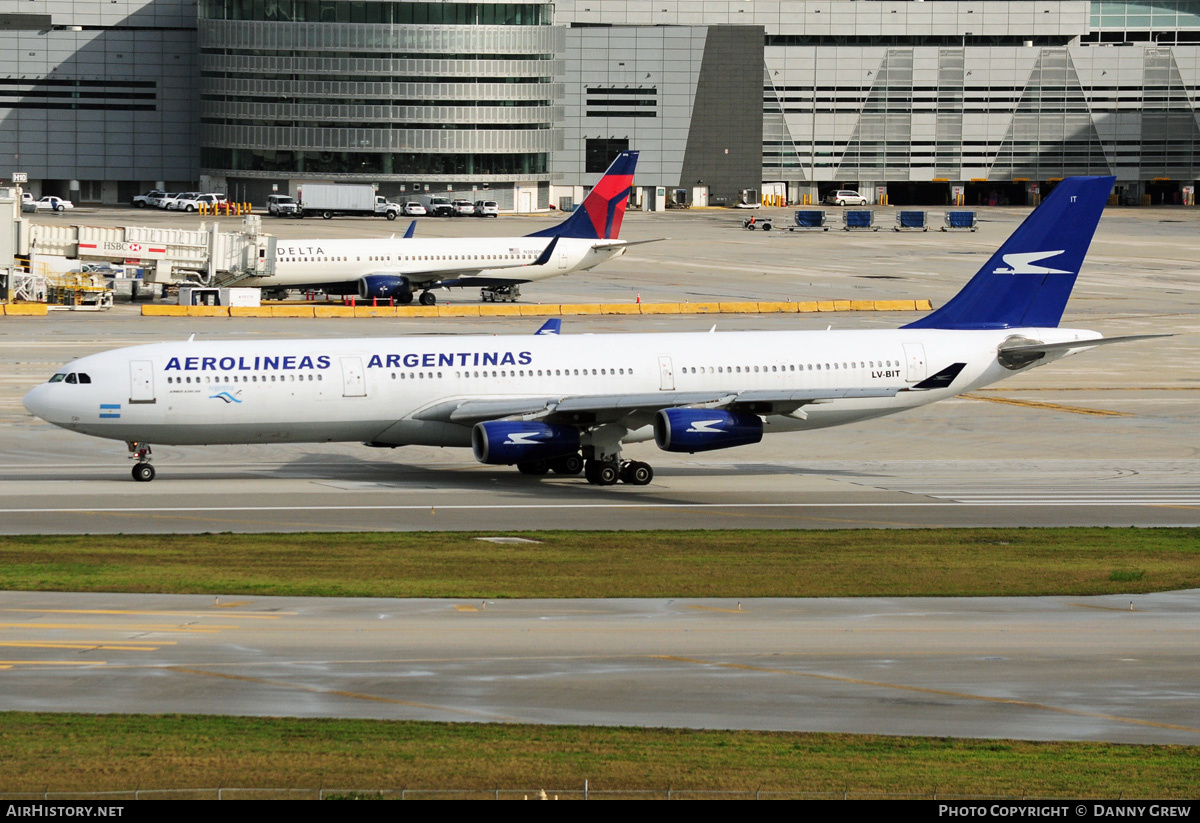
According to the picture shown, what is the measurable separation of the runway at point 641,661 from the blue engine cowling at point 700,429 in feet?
41.3

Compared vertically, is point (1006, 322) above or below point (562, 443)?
above

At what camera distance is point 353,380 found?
46969 mm

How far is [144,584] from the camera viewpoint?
3378 cm

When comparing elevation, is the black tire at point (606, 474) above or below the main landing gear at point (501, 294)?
below

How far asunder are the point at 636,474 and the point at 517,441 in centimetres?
512

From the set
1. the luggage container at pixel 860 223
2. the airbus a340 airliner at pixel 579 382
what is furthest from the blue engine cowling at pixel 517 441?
the luggage container at pixel 860 223

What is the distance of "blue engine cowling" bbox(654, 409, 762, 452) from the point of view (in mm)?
45500

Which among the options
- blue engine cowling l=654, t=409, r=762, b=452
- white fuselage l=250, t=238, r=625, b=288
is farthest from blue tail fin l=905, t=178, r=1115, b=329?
white fuselage l=250, t=238, r=625, b=288

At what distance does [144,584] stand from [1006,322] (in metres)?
31.2

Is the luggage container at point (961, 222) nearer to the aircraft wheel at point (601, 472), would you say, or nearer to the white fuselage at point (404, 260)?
the white fuselage at point (404, 260)

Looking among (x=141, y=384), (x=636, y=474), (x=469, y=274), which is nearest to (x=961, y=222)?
(x=469, y=274)

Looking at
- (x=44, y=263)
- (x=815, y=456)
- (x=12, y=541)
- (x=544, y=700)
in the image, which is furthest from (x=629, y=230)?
(x=544, y=700)

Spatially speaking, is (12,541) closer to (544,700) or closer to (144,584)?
(144,584)

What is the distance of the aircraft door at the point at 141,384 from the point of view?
45.6m
